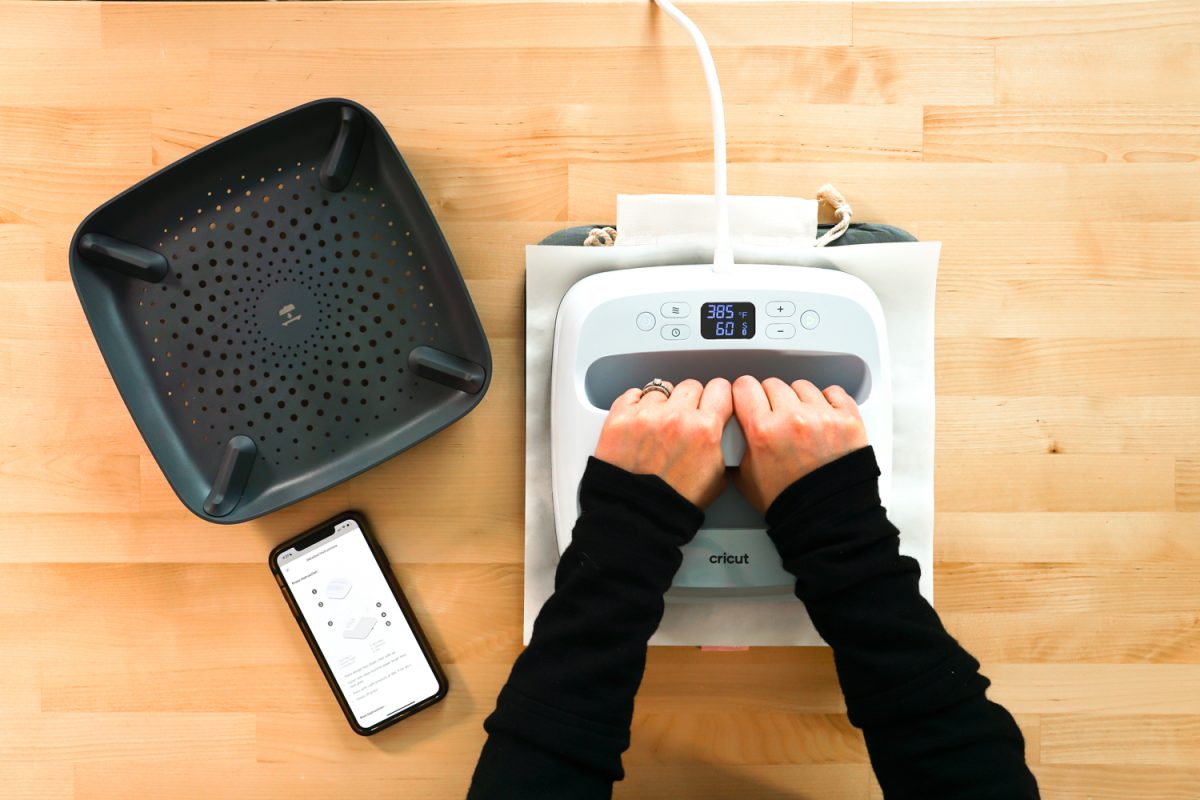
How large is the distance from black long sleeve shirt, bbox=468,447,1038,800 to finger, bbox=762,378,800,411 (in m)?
0.05

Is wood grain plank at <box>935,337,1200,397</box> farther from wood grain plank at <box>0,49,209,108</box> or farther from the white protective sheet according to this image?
wood grain plank at <box>0,49,209,108</box>

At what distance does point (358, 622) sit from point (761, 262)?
413 mm

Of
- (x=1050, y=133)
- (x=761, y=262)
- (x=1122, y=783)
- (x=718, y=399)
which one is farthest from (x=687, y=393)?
(x=1122, y=783)

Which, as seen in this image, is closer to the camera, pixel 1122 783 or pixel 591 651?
pixel 591 651

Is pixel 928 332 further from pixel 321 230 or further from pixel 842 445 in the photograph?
pixel 321 230

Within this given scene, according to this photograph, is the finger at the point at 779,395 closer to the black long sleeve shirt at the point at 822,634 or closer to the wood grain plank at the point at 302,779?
the black long sleeve shirt at the point at 822,634

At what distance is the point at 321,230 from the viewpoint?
0.57 metres

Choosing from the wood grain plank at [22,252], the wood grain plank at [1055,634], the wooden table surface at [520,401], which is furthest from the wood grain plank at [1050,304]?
the wood grain plank at [22,252]

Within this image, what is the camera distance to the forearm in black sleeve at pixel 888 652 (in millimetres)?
463

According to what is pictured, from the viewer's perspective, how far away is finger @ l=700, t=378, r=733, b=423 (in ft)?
1.69

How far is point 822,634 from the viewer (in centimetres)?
52

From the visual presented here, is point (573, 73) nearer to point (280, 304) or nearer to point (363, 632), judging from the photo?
point (280, 304)

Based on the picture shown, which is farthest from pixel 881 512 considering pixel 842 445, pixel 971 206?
pixel 971 206

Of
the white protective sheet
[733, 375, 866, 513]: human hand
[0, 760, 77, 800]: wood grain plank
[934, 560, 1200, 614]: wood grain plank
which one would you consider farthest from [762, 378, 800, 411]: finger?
[0, 760, 77, 800]: wood grain plank
